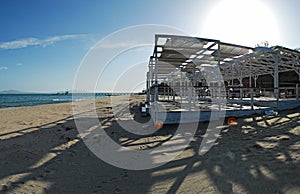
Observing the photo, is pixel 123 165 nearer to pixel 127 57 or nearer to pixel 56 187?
pixel 56 187

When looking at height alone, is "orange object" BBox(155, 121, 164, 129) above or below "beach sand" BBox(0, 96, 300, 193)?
above

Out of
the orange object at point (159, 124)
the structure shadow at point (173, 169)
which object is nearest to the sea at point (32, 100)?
the orange object at point (159, 124)

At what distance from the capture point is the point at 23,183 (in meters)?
2.76

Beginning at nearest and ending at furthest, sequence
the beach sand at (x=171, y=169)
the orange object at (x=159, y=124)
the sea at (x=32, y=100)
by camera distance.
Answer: the beach sand at (x=171, y=169) → the orange object at (x=159, y=124) → the sea at (x=32, y=100)

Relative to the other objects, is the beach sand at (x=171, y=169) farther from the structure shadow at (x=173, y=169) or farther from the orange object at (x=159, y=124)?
the orange object at (x=159, y=124)

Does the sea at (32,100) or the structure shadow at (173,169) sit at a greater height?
the sea at (32,100)

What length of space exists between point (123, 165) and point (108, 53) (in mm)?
6063

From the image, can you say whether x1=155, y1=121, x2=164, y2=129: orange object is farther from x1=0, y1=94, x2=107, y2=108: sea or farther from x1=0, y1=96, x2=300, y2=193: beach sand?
x1=0, y1=94, x2=107, y2=108: sea

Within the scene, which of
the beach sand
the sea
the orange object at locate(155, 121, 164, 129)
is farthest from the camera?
the sea

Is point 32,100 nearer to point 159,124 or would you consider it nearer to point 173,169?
point 159,124

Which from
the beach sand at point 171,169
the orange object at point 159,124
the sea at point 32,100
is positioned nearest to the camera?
the beach sand at point 171,169

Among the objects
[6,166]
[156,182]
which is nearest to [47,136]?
[6,166]

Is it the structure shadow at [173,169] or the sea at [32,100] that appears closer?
the structure shadow at [173,169]

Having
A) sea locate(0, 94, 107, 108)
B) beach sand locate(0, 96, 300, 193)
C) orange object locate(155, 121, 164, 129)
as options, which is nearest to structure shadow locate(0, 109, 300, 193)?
beach sand locate(0, 96, 300, 193)
